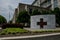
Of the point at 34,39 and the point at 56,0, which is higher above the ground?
the point at 56,0

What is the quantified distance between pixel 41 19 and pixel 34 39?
17.9 m

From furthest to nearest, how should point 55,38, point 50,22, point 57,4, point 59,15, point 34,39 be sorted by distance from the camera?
point 57,4 → point 59,15 → point 50,22 → point 55,38 → point 34,39

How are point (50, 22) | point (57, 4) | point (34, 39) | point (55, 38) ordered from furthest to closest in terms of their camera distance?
point (57, 4)
point (50, 22)
point (55, 38)
point (34, 39)

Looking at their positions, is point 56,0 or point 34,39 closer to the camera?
point 34,39

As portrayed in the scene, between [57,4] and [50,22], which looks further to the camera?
[57,4]

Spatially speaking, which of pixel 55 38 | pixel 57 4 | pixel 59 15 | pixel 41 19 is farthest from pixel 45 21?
pixel 57 4

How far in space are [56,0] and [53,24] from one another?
37693 millimetres

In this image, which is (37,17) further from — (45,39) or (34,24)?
(45,39)

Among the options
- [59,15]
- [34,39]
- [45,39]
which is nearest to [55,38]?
[45,39]

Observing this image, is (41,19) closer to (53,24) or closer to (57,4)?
(53,24)

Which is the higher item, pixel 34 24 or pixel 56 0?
pixel 56 0

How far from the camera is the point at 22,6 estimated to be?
69688 mm

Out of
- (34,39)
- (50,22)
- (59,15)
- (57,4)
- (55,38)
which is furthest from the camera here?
(57,4)

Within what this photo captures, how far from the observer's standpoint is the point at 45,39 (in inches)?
516
